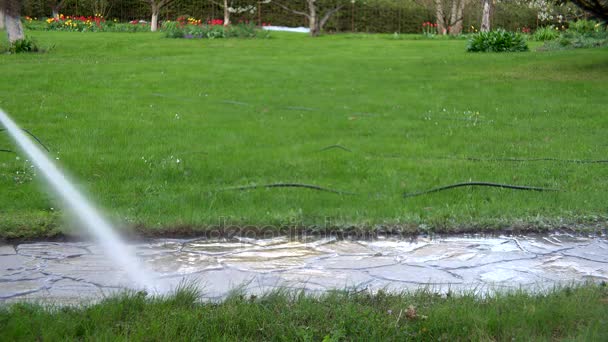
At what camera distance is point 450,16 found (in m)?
30.7

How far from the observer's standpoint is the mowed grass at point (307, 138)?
5984 millimetres

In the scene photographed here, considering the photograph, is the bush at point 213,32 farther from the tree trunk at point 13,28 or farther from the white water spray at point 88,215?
the white water spray at point 88,215

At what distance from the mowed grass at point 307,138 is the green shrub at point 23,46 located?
44.0 inches

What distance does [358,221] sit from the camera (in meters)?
5.68

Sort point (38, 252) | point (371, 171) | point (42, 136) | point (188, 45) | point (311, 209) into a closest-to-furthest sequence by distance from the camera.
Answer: point (38, 252) < point (311, 209) < point (371, 171) < point (42, 136) < point (188, 45)

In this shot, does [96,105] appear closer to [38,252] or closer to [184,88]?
[184,88]

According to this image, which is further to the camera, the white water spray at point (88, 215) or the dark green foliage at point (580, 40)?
the dark green foliage at point (580, 40)

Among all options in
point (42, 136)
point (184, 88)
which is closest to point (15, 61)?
point (184, 88)

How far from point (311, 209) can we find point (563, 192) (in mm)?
2390

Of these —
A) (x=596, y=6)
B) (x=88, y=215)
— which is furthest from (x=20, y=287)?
(x=596, y=6)

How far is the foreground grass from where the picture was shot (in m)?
3.45

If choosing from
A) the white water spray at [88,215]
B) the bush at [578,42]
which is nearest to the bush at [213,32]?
the bush at [578,42]

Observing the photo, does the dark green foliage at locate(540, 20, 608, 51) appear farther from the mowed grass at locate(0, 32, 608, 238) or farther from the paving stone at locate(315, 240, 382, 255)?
the paving stone at locate(315, 240, 382, 255)

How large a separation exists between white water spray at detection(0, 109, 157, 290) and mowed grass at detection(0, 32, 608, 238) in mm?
153
